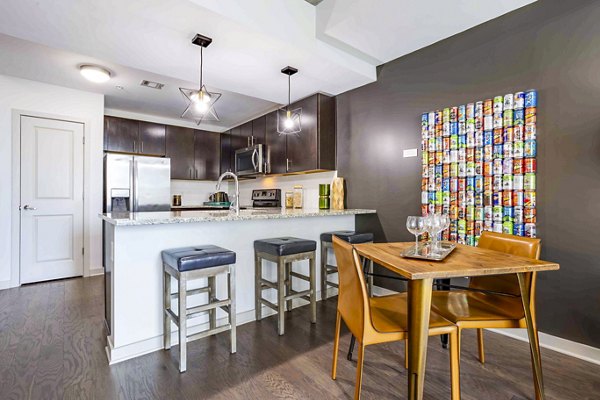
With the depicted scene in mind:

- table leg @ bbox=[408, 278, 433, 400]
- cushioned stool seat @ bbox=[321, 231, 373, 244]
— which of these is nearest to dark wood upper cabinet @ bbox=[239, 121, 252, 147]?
cushioned stool seat @ bbox=[321, 231, 373, 244]

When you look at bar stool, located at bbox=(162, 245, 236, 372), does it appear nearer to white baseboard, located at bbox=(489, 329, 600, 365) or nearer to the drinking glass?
the drinking glass

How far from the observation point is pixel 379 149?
3.24 meters

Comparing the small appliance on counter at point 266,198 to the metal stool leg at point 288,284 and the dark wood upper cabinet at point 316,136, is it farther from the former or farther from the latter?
the metal stool leg at point 288,284

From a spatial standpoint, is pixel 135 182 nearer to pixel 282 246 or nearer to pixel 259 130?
pixel 259 130

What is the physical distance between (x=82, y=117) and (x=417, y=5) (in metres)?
4.16

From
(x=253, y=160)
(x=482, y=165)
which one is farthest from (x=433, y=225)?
(x=253, y=160)

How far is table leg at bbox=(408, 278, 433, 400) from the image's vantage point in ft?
4.10

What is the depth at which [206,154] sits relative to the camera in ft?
18.1

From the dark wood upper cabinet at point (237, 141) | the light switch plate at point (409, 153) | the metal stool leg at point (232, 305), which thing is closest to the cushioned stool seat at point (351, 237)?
the light switch plate at point (409, 153)

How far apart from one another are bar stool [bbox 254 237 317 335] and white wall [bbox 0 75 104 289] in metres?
2.84

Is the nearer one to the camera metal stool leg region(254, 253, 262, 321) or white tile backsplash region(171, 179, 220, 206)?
metal stool leg region(254, 253, 262, 321)

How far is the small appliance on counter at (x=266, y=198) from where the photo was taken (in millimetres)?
4648

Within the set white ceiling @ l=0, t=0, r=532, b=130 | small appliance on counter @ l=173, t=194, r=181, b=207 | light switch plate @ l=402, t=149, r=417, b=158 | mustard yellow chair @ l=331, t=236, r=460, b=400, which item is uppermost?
white ceiling @ l=0, t=0, r=532, b=130

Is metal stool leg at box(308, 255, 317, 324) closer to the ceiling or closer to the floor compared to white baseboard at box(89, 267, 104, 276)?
closer to the ceiling
